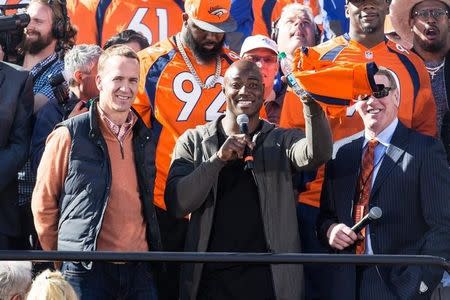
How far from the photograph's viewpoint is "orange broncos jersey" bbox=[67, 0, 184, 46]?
8.32 m

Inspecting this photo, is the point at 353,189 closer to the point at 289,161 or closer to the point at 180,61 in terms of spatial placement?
the point at 289,161

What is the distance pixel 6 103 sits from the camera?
635 cm

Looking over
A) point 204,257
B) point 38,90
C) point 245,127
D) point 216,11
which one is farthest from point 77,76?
point 204,257

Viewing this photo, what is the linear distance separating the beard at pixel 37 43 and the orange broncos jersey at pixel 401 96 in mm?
1580

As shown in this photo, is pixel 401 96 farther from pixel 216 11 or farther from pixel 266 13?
pixel 266 13

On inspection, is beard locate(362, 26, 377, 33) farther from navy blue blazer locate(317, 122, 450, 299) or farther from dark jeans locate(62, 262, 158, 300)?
dark jeans locate(62, 262, 158, 300)

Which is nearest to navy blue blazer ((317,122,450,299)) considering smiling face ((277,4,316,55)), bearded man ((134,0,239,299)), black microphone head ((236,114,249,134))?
black microphone head ((236,114,249,134))

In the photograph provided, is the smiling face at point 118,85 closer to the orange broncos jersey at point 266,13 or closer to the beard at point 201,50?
the beard at point 201,50

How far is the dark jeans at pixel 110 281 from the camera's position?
591 centimetres

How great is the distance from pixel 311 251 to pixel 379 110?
85 cm

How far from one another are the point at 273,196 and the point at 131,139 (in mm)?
793

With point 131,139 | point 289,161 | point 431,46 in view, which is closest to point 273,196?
point 289,161

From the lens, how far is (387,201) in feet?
20.8

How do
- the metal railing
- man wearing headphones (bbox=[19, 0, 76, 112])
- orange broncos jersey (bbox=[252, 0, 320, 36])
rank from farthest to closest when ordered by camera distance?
orange broncos jersey (bbox=[252, 0, 320, 36]), man wearing headphones (bbox=[19, 0, 76, 112]), the metal railing
